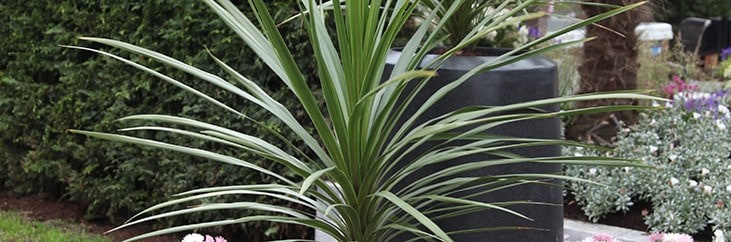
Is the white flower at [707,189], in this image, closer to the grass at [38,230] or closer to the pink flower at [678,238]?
the pink flower at [678,238]

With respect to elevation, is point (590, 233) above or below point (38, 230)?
above

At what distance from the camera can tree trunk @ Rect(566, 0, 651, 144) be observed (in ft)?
18.5

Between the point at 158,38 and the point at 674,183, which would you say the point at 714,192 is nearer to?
the point at 674,183

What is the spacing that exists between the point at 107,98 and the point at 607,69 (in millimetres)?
3171

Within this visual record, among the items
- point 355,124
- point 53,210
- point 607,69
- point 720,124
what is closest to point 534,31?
point 607,69

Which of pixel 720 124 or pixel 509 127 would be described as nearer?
pixel 509 127

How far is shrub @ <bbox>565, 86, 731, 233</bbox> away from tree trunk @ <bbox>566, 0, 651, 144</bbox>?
23cm

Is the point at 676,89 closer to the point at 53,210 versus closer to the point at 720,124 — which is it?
the point at 720,124

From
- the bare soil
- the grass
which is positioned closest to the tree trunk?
the bare soil

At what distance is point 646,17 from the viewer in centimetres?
560

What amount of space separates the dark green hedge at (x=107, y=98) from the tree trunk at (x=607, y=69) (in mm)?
2220

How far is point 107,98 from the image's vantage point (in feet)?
17.0

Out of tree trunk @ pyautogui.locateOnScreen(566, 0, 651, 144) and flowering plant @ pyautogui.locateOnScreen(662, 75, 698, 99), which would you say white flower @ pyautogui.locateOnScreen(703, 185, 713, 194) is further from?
flowering plant @ pyautogui.locateOnScreen(662, 75, 698, 99)

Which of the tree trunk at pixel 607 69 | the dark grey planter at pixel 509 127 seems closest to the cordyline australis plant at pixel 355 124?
the dark grey planter at pixel 509 127
